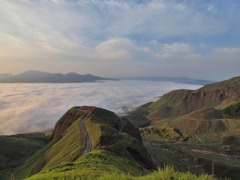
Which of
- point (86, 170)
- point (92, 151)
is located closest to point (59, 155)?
point (92, 151)

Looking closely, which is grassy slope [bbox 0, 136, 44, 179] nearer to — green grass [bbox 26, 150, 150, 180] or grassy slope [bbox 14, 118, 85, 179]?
grassy slope [bbox 14, 118, 85, 179]

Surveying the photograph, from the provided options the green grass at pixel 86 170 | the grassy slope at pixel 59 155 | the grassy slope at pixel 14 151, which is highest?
the green grass at pixel 86 170

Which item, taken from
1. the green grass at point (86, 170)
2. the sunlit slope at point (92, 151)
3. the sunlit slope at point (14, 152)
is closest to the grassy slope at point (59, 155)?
the sunlit slope at point (92, 151)

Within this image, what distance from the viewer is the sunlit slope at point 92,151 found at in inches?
1203

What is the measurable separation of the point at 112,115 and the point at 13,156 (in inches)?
2111

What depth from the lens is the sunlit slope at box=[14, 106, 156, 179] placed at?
1203 inches

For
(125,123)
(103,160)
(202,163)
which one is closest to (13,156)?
(125,123)

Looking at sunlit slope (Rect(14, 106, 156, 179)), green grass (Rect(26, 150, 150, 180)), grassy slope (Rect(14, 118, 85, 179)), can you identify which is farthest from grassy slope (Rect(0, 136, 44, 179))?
green grass (Rect(26, 150, 150, 180))

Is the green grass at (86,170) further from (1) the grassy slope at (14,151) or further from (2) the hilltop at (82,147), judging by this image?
(1) the grassy slope at (14,151)

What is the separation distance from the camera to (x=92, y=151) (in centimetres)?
4900

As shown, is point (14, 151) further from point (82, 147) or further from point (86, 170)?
point (86, 170)

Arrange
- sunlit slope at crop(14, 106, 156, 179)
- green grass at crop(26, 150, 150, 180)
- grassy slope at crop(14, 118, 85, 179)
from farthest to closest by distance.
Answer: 1. grassy slope at crop(14, 118, 85, 179)
2. sunlit slope at crop(14, 106, 156, 179)
3. green grass at crop(26, 150, 150, 180)

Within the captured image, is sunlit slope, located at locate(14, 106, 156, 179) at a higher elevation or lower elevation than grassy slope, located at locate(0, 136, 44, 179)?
higher

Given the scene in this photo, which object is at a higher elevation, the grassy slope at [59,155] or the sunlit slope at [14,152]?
the grassy slope at [59,155]
